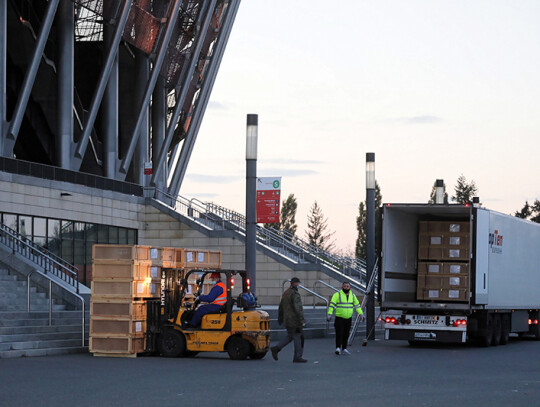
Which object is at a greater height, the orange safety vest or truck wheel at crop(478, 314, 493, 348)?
the orange safety vest

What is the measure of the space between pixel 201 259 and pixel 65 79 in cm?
2103

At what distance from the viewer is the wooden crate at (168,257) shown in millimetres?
21234

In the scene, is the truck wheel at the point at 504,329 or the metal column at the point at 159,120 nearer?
the truck wheel at the point at 504,329

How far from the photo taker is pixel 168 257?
21438 millimetres

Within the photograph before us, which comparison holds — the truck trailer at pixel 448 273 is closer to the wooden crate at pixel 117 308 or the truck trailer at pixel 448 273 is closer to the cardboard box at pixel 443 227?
the cardboard box at pixel 443 227

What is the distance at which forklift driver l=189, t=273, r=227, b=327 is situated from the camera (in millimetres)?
19984

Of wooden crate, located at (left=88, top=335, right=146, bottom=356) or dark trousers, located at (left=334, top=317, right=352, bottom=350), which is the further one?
dark trousers, located at (left=334, top=317, right=352, bottom=350)

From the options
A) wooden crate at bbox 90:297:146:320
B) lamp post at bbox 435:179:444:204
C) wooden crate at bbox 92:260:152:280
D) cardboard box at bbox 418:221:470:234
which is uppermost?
lamp post at bbox 435:179:444:204

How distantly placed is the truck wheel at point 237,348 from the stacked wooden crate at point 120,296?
1828 mm

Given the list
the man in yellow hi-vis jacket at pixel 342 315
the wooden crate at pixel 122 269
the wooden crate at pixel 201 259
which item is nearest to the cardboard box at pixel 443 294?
the man in yellow hi-vis jacket at pixel 342 315

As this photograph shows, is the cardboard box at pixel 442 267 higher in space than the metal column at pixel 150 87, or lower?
lower

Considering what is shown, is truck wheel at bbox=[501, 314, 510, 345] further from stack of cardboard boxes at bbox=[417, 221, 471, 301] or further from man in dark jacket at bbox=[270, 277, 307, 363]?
man in dark jacket at bbox=[270, 277, 307, 363]

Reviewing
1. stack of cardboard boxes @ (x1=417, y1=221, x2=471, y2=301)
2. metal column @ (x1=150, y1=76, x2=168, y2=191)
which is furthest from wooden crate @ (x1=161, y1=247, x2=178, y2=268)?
metal column @ (x1=150, y1=76, x2=168, y2=191)

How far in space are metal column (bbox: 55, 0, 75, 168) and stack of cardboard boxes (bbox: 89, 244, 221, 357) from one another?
815 inches
